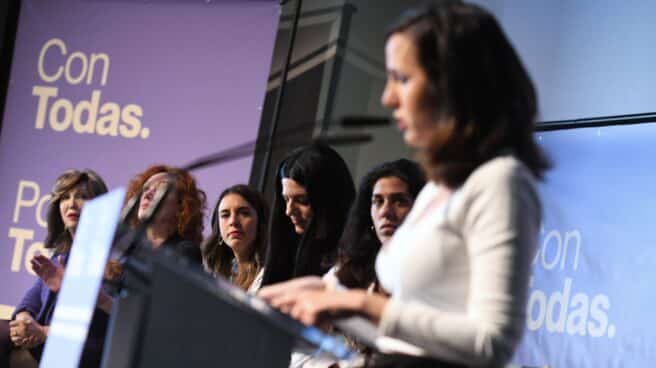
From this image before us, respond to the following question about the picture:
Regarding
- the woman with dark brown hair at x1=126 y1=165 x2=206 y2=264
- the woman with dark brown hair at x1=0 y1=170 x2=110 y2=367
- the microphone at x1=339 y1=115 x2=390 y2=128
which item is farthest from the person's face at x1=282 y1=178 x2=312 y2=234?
the microphone at x1=339 y1=115 x2=390 y2=128

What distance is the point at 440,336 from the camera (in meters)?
1.25

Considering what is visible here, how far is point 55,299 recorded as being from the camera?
4.19 m

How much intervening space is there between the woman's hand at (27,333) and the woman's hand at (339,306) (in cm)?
291

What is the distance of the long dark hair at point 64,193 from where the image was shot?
4375 millimetres

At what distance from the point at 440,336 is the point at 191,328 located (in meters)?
0.41

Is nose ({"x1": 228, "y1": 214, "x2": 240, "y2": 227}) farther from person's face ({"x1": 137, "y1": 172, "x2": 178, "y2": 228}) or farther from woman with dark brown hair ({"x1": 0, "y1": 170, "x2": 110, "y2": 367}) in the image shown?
woman with dark brown hair ({"x1": 0, "y1": 170, "x2": 110, "y2": 367})

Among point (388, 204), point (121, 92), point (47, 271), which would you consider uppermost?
point (121, 92)

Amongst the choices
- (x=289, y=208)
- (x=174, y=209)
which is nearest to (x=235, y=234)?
(x=174, y=209)

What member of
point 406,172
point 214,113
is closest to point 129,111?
point 214,113

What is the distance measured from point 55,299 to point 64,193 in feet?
1.58

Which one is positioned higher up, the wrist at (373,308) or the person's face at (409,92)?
the person's face at (409,92)

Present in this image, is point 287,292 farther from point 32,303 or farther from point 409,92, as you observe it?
point 32,303

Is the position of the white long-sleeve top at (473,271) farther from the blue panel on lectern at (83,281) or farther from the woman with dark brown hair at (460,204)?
the blue panel on lectern at (83,281)

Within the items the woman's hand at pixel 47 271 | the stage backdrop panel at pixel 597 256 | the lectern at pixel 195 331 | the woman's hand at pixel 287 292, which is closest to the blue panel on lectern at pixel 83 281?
the lectern at pixel 195 331
